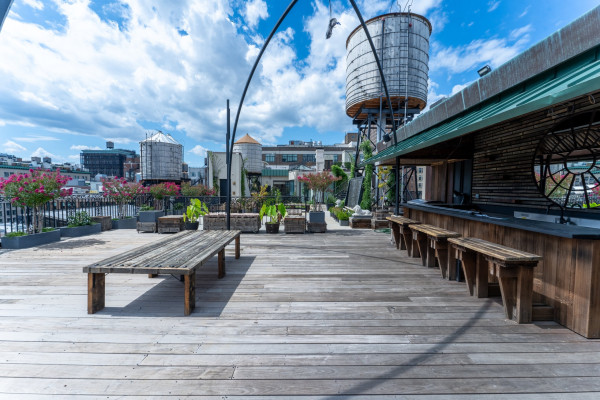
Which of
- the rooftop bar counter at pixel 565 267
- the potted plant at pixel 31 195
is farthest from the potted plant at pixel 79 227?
the rooftop bar counter at pixel 565 267

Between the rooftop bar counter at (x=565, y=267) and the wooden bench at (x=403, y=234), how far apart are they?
213cm

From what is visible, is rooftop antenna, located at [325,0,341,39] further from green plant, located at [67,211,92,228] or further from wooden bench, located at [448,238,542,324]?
green plant, located at [67,211,92,228]

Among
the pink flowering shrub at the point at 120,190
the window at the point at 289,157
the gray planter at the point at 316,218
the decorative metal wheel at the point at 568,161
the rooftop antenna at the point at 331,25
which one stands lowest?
the gray planter at the point at 316,218

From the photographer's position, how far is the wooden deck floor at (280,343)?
1.98 meters

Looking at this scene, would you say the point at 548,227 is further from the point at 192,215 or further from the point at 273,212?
the point at 192,215

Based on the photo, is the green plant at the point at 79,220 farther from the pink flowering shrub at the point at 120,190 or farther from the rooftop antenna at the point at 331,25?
the rooftop antenna at the point at 331,25

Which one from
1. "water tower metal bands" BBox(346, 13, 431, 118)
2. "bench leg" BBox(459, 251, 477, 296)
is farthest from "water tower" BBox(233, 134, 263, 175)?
"bench leg" BBox(459, 251, 477, 296)

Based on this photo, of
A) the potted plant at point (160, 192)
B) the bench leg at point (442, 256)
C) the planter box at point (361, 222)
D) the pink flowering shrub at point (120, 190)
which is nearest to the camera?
the bench leg at point (442, 256)

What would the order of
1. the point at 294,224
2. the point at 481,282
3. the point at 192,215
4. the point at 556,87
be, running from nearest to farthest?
the point at 556,87
the point at 481,282
the point at 192,215
the point at 294,224

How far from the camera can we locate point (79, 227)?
324 inches

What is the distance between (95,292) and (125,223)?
798 cm

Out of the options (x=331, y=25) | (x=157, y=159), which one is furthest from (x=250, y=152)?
(x=331, y=25)

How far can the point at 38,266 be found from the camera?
5.02m

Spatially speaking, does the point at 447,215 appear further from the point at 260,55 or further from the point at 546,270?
the point at 260,55
